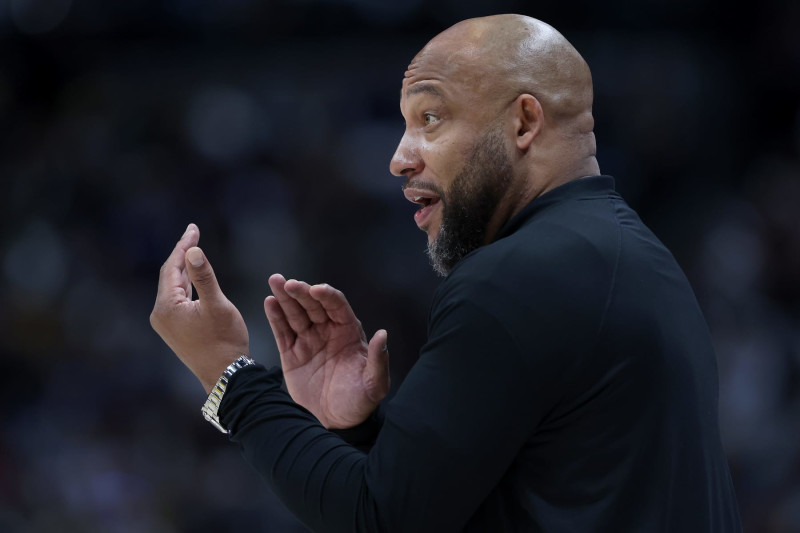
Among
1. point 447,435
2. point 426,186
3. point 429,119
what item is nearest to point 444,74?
point 429,119

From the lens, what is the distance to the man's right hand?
1648mm

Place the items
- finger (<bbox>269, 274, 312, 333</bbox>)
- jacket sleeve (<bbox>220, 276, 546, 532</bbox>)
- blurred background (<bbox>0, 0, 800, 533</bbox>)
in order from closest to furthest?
jacket sleeve (<bbox>220, 276, 546, 532</bbox>), finger (<bbox>269, 274, 312, 333</bbox>), blurred background (<bbox>0, 0, 800, 533</bbox>)

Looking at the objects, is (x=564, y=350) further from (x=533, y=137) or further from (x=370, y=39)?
(x=370, y=39)

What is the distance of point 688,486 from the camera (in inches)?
51.6

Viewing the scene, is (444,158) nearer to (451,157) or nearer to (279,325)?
(451,157)

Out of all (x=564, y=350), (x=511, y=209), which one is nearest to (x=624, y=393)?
(x=564, y=350)

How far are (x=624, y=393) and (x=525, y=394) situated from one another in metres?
0.16

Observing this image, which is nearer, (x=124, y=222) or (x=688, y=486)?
(x=688, y=486)

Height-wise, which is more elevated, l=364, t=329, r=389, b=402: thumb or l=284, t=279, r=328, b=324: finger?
l=284, t=279, r=328, b=324: finger

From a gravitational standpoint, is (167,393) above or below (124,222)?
below

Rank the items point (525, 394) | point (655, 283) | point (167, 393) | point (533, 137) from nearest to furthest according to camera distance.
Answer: point (525, 394) < point (655, 283) < point (533, 137) < point (167, 393)

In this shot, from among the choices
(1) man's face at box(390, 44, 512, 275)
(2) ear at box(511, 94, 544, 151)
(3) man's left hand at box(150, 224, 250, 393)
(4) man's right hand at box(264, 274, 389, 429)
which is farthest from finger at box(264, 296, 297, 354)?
(2) ear at box(511, 94, 544, 151)

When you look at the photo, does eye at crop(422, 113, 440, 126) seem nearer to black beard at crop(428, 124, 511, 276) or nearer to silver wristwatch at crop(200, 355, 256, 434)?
black beard at crop(428, 124, 511, 276)

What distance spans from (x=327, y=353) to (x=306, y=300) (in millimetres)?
138
